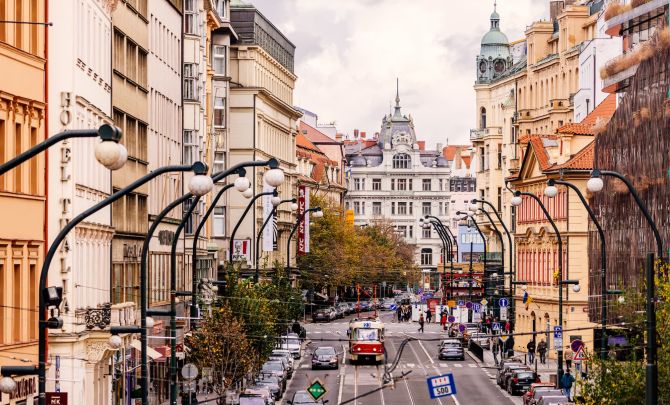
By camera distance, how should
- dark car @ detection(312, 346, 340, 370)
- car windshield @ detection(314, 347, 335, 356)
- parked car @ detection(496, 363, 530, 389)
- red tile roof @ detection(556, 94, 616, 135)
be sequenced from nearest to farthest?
parked car @ detection(496, 363, 530, 389)
dark car @ detection(312, 346, 340, 370)
car windshield @ detection(314, 347, 335, 356)
red tile roof @ detection(556, 94, 616, 135)

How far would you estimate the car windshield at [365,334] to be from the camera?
10412 centimetres

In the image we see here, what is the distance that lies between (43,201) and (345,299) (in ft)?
475

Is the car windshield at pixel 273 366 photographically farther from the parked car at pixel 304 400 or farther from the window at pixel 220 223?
the window at pixel 220 223

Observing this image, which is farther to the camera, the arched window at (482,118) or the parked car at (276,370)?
the arched window at (482,118)

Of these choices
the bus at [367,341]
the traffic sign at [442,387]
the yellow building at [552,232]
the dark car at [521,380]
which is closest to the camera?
the traffic sign at [442,387]

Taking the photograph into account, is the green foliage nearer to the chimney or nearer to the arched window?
the chimney

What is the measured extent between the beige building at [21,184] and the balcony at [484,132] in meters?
124

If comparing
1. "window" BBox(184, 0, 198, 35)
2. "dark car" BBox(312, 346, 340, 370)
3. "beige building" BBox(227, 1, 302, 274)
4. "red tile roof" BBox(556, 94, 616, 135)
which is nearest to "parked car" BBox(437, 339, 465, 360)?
"dark car" BBox(312, 346, 340, 370)

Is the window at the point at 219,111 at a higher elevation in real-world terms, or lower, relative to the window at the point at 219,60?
lower

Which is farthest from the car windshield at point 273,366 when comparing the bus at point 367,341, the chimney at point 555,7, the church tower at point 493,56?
the church tower at point 493,56

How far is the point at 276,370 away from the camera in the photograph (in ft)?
267

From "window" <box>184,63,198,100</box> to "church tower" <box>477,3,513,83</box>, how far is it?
87.3 meters

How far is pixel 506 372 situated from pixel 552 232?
25560 mm

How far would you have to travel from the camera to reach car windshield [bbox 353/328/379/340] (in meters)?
104
